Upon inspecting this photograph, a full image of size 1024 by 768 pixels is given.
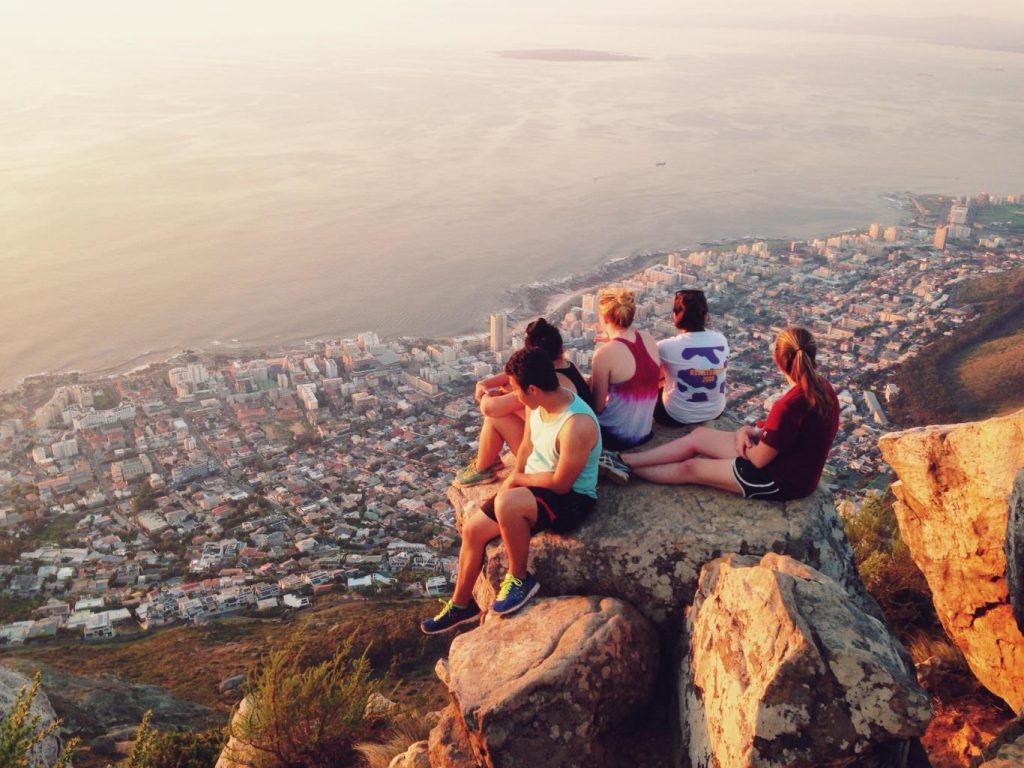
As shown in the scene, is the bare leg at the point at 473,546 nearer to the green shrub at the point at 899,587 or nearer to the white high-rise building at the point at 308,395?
the green shrub at the point at 899,587

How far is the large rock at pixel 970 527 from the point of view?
305 centimetres

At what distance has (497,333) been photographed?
860 inches

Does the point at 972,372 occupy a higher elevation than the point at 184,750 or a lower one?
lower

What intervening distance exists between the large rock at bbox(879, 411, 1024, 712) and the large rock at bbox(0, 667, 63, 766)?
492cm

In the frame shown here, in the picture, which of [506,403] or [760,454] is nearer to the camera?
[760,454]

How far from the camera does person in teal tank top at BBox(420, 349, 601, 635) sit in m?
2.99

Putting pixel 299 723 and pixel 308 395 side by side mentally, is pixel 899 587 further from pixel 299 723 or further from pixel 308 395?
pixel 308 395

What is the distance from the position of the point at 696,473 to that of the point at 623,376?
0.57m

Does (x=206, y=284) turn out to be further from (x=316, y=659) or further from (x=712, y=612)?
(x=712, y=612)

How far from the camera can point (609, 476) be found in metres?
3.36

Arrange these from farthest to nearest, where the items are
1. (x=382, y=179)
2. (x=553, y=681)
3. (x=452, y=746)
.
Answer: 1. (x=382, y=179)
2. (x=452, y=746)
3. (x=553, y=681)

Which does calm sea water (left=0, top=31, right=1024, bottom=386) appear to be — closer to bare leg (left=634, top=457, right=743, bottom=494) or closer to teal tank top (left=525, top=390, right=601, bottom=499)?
bare leg (left=634, top=457, right=743, bottom=494)

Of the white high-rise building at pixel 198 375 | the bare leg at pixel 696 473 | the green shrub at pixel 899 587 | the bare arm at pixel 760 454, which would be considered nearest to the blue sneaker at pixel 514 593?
the bare leg at pixel 696 473

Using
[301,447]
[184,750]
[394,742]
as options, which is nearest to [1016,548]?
[394,742]
